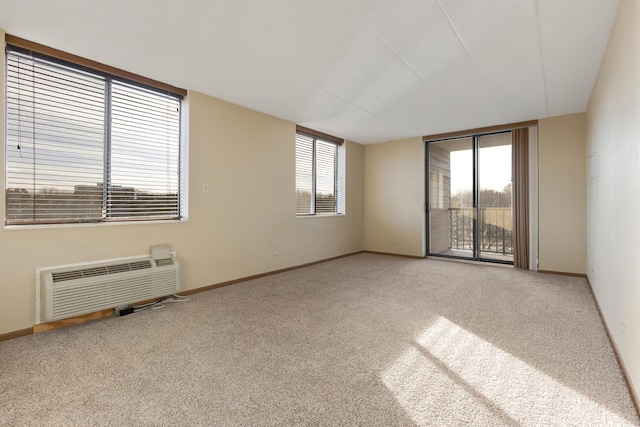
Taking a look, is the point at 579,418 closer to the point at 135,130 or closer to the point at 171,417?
the point at 171,417

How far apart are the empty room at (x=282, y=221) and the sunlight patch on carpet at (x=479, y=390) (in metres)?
0.01

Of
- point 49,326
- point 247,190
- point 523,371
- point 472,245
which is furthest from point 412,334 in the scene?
point 472,245

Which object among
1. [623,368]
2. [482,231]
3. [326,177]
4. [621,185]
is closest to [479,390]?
[623,368]

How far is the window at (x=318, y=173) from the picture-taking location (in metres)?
5.26

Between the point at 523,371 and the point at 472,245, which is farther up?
the point at 472,245

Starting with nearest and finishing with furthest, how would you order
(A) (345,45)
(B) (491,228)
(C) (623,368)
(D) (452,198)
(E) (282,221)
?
(C) (623,368)
(A) (345,45)
(E) (282,221)
(B) (491,228)
(D) (452,198)

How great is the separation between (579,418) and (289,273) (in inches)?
145

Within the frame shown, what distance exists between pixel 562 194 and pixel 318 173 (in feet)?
13.1

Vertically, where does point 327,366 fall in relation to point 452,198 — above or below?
below

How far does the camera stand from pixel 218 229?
3.88 metres

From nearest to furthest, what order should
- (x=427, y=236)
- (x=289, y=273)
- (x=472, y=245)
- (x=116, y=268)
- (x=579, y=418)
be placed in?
1. (x=579, y=418)
2. (x=116, y=268)
3. (x=289, y=273)
4. (x=472, y=245)
5. (x=427, y=236)

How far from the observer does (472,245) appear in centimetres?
563

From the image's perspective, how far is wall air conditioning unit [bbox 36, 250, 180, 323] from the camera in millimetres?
2537

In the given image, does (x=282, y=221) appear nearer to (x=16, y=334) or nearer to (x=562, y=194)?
(x=16, y=334)
